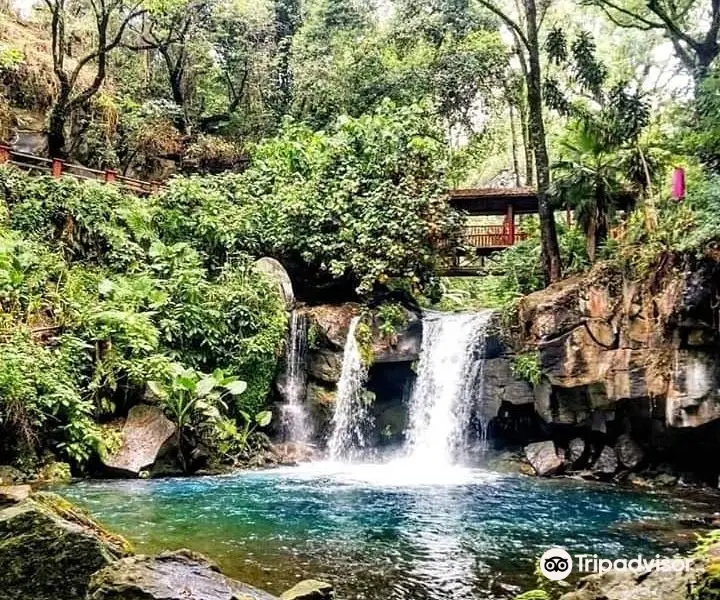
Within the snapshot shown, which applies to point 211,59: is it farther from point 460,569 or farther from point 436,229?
point 460,569

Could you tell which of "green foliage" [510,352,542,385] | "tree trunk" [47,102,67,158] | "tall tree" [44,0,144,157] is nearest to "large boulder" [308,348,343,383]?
"green foliage" [510,352,542,385]

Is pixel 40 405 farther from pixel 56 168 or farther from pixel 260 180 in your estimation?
pixel 260 180

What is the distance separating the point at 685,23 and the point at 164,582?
81.0ft

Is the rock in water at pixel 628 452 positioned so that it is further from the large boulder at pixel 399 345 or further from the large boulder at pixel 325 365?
the large boulder at pixel 325 365

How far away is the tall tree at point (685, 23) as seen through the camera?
19.4 meters

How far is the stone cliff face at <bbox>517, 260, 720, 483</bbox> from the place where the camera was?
480 inches

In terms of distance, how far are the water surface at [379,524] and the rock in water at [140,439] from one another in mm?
492

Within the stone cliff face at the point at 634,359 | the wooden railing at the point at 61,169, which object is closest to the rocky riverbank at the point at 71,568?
the stone cliff face at the point at 634,359

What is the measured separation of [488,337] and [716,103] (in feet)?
23.7

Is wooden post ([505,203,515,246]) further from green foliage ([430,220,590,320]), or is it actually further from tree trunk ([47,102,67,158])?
tree trunk ([47,102,67,158])

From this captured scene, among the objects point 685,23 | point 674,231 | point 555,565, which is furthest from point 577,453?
point 685,23

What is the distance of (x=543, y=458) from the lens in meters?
14.4

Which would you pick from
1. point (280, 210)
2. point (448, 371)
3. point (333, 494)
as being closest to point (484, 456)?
point (448, 371)

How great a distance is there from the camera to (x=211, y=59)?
27.4 metres
